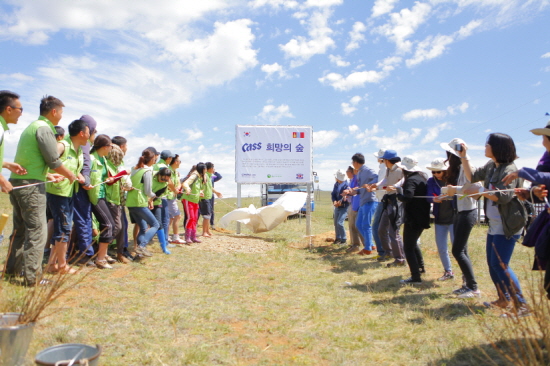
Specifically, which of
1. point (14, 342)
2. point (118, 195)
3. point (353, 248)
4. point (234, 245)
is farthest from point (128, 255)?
point (14, 342)

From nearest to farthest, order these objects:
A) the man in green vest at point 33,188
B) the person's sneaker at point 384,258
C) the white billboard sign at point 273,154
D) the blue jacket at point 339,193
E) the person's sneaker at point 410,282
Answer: the man in green vest at point 33,188 < the person's sneaker at point 410,282 < the person's sneaker at point 384,258 < the blue jacket at point 339,193 < the white billboard sign at point 273,154

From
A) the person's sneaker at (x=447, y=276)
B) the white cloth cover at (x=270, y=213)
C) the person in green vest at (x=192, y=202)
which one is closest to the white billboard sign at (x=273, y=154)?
the white cloth cover at (x=270, y=213)

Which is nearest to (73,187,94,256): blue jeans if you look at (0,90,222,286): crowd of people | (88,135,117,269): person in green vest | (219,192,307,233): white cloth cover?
(0,90,222,286): crowd of people

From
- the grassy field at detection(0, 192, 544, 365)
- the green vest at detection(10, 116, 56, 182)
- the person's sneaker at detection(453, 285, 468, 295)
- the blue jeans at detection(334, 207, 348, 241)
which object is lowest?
the grassy field at detection(0, 192, 544, 365)

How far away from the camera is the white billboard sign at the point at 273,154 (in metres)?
11.4

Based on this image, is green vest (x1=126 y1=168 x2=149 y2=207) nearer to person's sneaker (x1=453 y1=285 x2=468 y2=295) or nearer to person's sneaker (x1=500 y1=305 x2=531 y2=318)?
person's sneaker (x1=453 y1=285 x2=468 y2=295)

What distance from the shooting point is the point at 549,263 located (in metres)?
3.12

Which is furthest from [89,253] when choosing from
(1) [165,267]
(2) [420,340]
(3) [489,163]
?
(3) [489,163]

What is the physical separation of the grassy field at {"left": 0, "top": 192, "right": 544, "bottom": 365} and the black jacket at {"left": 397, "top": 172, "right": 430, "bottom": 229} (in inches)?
35.4

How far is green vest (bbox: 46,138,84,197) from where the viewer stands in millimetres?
4900

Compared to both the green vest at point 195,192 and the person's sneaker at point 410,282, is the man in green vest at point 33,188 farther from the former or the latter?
the green vest at point 195,192

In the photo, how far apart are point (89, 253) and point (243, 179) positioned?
5.78 m

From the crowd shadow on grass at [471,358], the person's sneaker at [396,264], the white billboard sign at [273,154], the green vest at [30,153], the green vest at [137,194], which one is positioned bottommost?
the crowd shadow on grass at [471,358]

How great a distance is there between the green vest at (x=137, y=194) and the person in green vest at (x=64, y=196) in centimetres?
142
